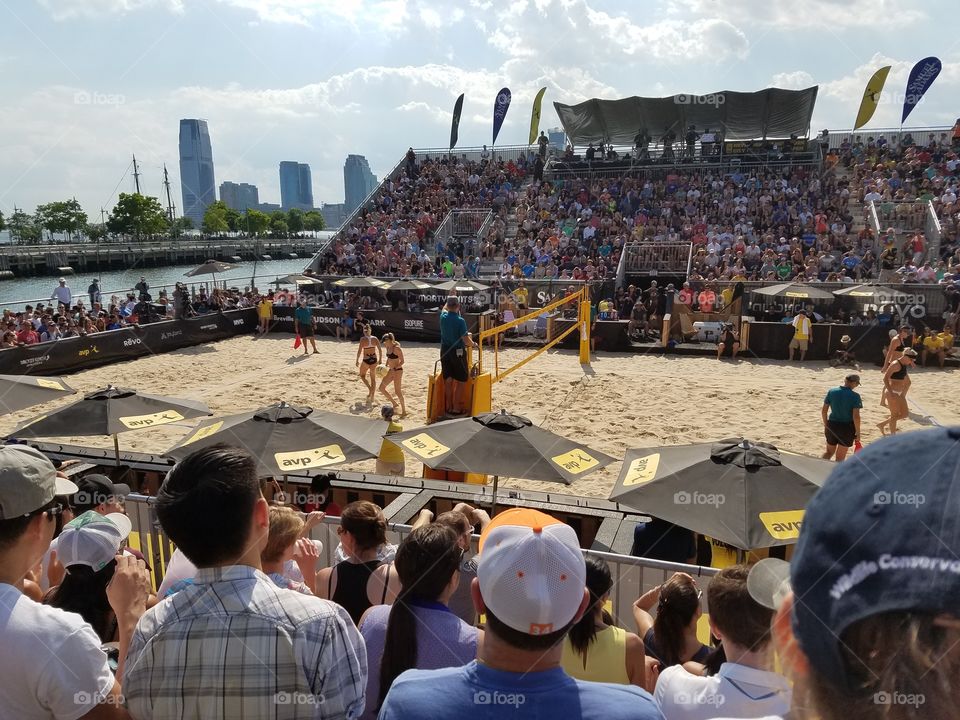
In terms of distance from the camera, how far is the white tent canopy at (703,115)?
3186 cm

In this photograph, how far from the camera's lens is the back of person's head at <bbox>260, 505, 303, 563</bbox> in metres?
3.18

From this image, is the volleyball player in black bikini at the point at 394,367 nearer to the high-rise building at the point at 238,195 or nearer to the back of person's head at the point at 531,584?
the back of person's head at the point at 531,584

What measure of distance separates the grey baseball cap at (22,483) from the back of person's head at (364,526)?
1520 millimetres

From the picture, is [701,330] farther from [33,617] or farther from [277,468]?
[33,617]

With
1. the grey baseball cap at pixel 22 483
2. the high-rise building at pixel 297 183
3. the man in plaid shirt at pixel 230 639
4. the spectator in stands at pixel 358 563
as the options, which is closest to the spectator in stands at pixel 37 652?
the grey baseball cap at pixel 22 483

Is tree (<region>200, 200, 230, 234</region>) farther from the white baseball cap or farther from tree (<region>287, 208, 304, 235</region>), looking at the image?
the white baseball cap

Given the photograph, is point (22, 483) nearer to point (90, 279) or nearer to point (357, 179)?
point (90, 279)

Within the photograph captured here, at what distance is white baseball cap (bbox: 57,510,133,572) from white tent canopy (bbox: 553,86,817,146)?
111 feet

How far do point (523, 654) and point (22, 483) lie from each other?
170 centimetres

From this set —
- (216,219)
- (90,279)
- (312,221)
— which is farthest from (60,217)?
(312,221)

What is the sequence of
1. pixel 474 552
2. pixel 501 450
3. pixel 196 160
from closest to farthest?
pixel 474 552
pixel 501 450
pixel 196 160

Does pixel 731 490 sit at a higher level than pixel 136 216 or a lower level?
lower

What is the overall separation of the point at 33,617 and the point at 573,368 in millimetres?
14143

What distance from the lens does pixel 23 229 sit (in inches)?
3280
